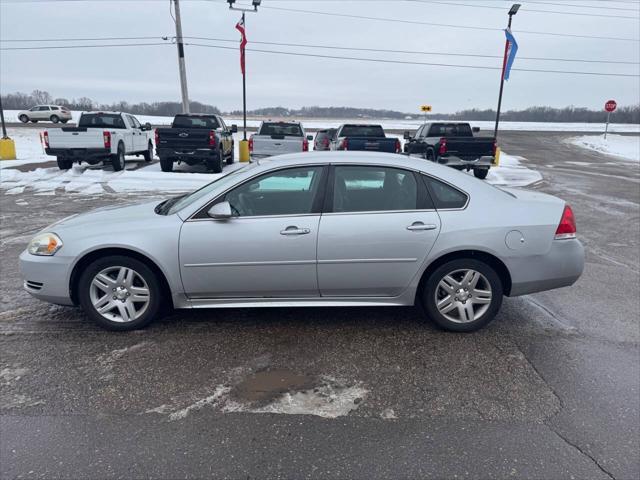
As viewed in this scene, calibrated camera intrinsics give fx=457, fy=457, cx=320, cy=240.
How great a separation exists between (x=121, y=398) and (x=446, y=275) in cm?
271

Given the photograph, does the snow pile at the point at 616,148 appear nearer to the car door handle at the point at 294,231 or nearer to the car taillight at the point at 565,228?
the car taillight at the point at 565,228

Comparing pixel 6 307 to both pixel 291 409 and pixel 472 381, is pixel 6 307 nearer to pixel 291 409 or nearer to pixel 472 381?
pixel 291 409

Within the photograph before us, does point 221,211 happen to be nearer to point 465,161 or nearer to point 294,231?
point 294,231

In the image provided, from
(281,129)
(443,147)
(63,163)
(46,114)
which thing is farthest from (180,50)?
(46,114)

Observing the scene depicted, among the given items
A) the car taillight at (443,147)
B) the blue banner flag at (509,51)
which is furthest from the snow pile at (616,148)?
the car taillight at (443,147)

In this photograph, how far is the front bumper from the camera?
386 cm

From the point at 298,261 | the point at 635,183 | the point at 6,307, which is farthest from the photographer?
the point at 635,183

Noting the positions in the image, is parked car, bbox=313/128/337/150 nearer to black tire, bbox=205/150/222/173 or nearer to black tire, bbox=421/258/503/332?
black tire, bbox=205/150/222/173

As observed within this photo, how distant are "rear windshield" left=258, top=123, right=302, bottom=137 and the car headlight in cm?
1288

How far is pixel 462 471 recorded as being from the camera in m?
2.44

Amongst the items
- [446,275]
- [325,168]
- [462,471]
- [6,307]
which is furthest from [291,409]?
[6,307]

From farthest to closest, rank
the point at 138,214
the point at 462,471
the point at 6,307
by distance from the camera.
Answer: the point at 6,307 → the point at 138,214 → the point at 462,471

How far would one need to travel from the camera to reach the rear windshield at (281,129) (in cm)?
1648

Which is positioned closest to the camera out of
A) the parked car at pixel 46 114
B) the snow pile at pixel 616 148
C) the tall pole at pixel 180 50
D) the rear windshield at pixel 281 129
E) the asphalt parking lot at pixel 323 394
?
the asphalt parking lot at pixel 323 394
